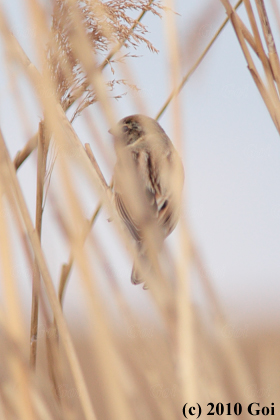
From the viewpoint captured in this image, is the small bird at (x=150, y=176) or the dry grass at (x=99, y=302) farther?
the small bird at (x=150, y=176)

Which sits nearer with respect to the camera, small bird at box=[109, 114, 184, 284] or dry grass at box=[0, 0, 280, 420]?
dry grass at box=[0, 0, 280, 420]

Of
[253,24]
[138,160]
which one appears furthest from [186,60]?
[138,160]

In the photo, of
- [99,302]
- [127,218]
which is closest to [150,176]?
[127,218]

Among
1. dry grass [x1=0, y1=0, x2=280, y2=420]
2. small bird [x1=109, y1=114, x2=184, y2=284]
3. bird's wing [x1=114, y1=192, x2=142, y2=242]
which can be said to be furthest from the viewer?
bird's wing [x1=114, y1=192, x2=142, y2=242]

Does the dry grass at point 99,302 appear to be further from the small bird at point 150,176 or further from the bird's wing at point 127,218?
the bird's wing at point 127,218

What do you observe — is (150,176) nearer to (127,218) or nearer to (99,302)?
(127,218)

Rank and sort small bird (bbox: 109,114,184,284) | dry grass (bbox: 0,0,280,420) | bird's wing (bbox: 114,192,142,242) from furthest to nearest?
bird's wing (bbox: 114,192,142,242) → small bird (bbox: 109,114,184,284) → dry grass (bbox: 0,0,280,420)

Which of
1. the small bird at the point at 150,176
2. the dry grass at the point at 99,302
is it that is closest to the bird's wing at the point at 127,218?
the small bird at the point at 150,176

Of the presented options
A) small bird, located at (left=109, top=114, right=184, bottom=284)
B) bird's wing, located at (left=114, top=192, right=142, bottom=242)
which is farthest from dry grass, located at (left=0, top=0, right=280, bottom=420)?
bird's wing, located at (left=114, top=192, right=142, bottom=242)

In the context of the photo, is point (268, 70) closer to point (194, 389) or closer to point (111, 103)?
point (111, 103)

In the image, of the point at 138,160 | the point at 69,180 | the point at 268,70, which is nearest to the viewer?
the point at 69,180

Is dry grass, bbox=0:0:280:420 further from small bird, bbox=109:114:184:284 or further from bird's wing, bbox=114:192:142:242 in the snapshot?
bird's wing, bbox=114:192:142:242
